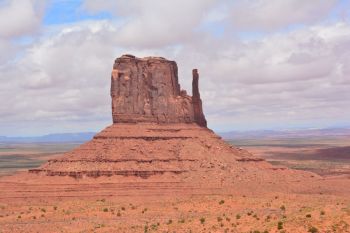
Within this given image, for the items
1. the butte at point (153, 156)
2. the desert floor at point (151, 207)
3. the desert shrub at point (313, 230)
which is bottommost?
the desert floor at point (151, 207)

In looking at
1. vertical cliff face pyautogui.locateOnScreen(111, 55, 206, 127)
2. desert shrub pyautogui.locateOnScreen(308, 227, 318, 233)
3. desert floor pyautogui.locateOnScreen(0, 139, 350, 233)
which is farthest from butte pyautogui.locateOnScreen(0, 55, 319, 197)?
desert shrub pyautogui.locateOnScreen(308, 227, 318, 233)

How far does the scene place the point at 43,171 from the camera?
3969 inches

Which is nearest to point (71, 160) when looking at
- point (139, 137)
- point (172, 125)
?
point (139, 137)

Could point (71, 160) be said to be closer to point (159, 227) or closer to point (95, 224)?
point (95, 224)

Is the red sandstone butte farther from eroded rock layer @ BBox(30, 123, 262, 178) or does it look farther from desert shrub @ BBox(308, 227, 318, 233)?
desert shrub @ BBox(308, 227, 318, 233)

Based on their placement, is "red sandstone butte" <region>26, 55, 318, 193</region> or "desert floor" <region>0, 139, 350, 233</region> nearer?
"desert floor" <region>0, 139, 350, 233</region>

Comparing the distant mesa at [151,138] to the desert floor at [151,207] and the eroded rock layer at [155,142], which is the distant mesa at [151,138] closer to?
the eroded rock layer at [155,142]

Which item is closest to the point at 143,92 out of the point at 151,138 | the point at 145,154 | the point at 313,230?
the point at 151,138

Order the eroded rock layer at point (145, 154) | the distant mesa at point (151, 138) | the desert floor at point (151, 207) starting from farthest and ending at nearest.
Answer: the distant mesa at point (151, 138), the eroded rock layer at point (145, 154), the desert floor at point (151, 207)

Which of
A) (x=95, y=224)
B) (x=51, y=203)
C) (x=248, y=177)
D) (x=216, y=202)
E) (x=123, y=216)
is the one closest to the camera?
(x=95, y=224)

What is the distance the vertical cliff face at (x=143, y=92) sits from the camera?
108562 millimetres

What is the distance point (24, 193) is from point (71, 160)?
939 centimetres

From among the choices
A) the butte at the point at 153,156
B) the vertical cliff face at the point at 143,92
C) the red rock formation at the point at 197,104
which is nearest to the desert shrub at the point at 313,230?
the butte at the point at 153,156

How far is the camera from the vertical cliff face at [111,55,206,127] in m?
109
